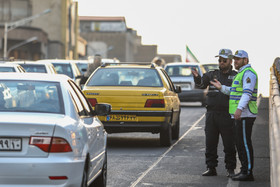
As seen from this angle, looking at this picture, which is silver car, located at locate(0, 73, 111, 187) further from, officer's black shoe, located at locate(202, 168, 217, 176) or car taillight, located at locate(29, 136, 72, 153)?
officer's black shoe, located at locate(202, 168, 217, 176)

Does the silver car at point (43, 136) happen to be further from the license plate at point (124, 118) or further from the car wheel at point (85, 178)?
the license plate at point (124, 118)

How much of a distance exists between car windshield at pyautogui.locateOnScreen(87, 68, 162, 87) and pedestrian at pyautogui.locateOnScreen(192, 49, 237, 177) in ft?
14.4

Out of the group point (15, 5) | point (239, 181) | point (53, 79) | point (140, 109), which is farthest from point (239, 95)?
point (15, 5)

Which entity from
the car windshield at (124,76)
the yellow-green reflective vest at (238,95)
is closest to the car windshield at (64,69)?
the car windshield at (124,76)

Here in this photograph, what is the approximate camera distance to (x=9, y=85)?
316 inches

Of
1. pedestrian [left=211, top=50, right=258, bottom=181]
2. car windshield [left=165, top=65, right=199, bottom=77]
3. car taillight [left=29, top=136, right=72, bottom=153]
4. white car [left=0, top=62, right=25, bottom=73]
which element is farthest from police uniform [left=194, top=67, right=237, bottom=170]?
car windshield [left=165, top=65, right=199, bottom=77]

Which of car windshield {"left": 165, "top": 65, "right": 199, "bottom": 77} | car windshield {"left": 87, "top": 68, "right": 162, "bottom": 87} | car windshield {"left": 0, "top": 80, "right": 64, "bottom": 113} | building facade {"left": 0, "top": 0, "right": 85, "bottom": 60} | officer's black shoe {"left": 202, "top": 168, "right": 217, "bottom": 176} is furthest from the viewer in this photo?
building facade {"left": 0, "top": 0, "right": 85, "bottom": 60}

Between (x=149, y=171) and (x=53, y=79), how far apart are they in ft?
12.8

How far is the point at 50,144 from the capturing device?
7.01m

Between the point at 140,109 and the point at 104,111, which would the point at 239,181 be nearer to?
the point at 104,111

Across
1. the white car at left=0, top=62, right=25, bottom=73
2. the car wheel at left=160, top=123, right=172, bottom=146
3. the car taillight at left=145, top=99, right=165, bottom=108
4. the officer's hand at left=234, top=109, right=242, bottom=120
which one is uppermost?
the officer's hand at left=234, top=109, right=242, bottom=120

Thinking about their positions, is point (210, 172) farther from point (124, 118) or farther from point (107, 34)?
point (107, 34)

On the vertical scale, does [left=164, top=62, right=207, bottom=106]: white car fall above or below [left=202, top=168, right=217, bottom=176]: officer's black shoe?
below

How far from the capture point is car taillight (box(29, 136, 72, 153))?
6973 millimetres
